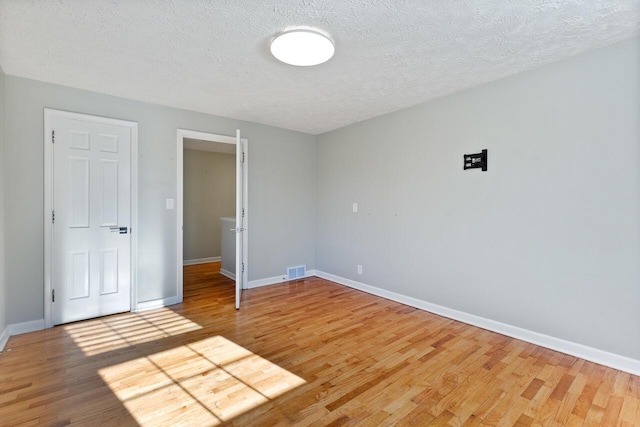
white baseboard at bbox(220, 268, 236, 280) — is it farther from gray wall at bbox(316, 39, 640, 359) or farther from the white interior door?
gray wall at bbox(316, 39, 640, 359)

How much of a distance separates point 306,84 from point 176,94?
1.47m

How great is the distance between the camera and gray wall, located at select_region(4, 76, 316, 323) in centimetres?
291

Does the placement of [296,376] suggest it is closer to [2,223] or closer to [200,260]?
[2,223]

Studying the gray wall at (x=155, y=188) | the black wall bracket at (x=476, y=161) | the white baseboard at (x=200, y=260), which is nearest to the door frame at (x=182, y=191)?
the gray wall at (x=155, y=188)

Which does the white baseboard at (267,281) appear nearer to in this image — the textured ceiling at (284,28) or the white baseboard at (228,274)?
the white baseboard at (228,274)

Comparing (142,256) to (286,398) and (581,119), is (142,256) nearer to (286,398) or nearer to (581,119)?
(286,398)

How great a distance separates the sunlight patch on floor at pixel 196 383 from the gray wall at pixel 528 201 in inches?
85.0

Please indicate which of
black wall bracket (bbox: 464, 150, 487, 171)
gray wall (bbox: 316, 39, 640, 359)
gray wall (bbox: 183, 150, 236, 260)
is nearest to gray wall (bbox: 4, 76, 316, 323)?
gray wall (bbox: 316, 39, 640, 359)

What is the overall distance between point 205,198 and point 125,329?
12.6 ft

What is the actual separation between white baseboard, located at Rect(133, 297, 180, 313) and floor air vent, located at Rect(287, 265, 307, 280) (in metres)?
1.71

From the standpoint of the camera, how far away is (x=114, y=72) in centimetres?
276

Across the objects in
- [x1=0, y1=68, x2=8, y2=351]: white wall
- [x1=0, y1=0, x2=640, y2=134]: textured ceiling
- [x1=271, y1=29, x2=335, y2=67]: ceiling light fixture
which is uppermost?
[x1=0, y1=0, x2=640, y2=134]: textured ceiling

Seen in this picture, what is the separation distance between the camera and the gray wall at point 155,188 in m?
2.91

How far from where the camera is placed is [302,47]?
221 cm
